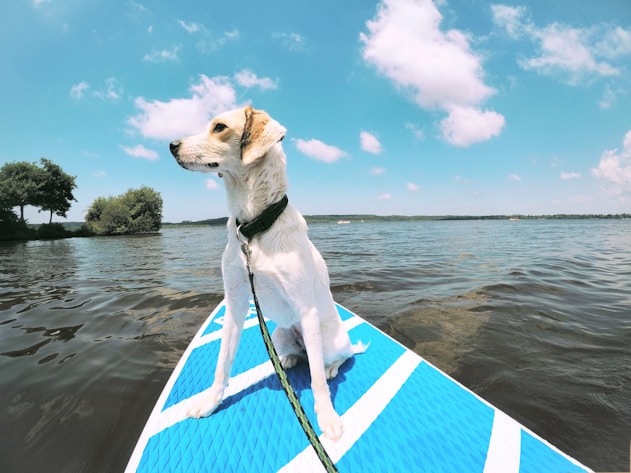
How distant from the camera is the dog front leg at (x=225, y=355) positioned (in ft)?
7.93

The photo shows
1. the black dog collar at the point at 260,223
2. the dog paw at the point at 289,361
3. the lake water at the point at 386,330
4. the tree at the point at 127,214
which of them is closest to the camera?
the black dog collar at the point at 260,223

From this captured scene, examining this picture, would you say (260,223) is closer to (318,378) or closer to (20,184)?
(318,378)

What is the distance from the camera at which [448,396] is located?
2859 millimetres

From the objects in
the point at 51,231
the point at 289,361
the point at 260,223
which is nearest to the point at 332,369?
the point at 289,361

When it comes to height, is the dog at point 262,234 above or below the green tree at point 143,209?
below

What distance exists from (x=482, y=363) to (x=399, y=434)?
2.75 metres

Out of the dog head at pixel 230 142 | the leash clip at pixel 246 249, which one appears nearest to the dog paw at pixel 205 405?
the leash clip at pixel 246 249

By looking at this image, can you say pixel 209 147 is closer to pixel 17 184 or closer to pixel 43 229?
pixel 43 229

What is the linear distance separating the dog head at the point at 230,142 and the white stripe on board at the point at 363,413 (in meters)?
2.39

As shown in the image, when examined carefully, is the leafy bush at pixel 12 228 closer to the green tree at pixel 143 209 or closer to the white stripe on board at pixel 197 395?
the green tree at pixel 143 209

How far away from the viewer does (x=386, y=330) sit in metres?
5.79

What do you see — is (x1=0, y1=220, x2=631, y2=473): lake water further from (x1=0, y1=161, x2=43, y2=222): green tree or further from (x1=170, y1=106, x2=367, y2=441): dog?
(x1=0, y1=161, x2=43, y2=222): green tree

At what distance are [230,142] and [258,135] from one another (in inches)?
9.4

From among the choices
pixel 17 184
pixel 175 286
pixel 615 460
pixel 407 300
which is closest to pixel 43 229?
pixel 17 184
